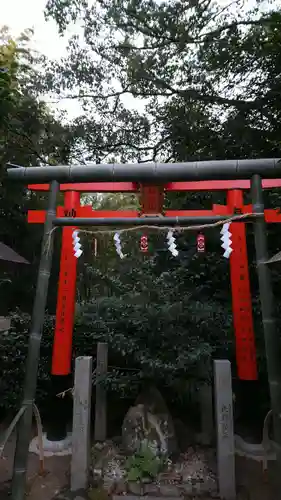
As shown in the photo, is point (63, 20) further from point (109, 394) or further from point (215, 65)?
point (109, 394)

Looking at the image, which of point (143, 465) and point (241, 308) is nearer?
point (143, 465)

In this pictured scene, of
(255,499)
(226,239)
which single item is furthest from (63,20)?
(255,499)

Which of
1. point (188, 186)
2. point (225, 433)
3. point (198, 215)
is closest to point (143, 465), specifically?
point (225, 433)

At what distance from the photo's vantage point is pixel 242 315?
4484mm

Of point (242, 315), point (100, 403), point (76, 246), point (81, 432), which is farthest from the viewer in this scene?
point (100, 403)

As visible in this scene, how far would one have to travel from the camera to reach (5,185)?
6055mm

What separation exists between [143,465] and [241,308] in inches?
87.9

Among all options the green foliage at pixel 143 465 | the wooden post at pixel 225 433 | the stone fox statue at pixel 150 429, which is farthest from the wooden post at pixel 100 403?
the wooden post at pixel 225 433

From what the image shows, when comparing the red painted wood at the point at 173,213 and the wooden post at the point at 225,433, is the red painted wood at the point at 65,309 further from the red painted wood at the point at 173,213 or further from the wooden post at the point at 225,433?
the wooden post at the point at 225,433

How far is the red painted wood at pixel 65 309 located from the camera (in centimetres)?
485

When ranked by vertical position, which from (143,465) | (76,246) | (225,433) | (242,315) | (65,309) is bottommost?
(143,465)

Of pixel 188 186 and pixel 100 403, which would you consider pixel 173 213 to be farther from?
pixel 100 403

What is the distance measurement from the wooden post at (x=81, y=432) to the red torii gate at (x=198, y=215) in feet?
2.88

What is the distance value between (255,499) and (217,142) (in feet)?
19.9
